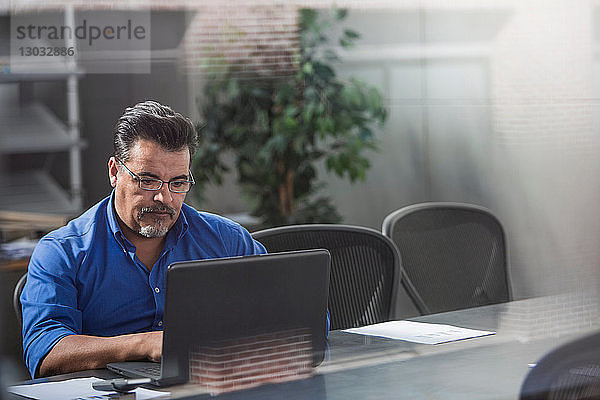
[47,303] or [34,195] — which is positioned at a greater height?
[34,195]

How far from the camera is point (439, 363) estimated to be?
175cm

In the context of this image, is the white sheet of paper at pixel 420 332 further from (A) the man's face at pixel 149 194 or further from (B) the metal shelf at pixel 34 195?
(B) the metal shelf at pixel 34 195

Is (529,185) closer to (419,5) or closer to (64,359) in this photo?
(419,5)

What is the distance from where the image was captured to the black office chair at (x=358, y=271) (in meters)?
2.48

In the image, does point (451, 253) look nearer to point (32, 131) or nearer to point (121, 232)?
point (121, 232)

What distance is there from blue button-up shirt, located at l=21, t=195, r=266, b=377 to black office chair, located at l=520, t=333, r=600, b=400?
3.53 ft

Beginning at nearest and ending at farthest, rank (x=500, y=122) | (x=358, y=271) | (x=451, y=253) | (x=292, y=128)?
(x=358, y=271), (x=451, y=253), (x=292, y=128), (x=500, y=122)

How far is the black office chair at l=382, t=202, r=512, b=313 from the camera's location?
9.00 ft

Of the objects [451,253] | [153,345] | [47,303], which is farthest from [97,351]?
[451,253]

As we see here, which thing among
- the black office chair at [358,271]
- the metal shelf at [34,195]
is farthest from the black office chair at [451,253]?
the metal shelf at [34,195]

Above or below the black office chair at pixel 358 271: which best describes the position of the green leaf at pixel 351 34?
above

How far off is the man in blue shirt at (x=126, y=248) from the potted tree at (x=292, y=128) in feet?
5.99

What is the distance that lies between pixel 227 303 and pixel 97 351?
384 mm

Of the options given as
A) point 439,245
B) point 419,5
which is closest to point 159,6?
point 419,5
